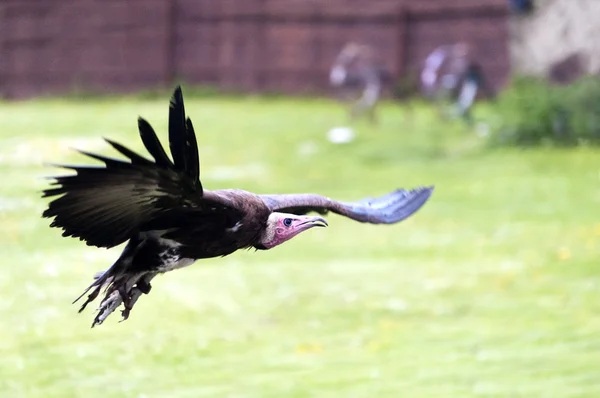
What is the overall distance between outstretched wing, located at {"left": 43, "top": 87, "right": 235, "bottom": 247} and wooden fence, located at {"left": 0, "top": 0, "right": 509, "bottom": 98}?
18829mm

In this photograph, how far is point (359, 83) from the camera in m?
19.9

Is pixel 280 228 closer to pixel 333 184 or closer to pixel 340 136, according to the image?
pixel 333 184

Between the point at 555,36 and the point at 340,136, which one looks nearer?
the point at 555,36

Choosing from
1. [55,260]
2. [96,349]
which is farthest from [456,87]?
[96,349]

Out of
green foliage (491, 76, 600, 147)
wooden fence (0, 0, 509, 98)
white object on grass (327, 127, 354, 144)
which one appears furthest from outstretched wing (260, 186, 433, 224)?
wooden fence (0, 0, 509, 98)

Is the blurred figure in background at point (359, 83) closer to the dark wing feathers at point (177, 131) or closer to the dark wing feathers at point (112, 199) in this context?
the dark wing feathers at point (112, 199)

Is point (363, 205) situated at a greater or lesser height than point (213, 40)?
lesser

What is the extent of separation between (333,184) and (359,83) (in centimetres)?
568

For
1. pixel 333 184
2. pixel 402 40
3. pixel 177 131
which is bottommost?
pixel 177 131

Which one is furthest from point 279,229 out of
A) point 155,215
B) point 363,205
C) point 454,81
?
point 454,81

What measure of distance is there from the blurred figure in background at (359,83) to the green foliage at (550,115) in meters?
2.86

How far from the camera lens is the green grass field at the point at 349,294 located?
7.65 meters

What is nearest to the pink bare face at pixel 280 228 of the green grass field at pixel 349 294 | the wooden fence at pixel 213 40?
the green grass field at pixel 349 294

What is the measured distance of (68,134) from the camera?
17.8m
